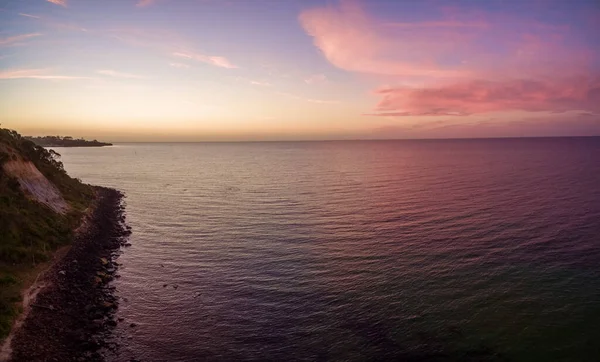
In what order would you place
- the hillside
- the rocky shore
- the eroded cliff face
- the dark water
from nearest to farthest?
the rocky shore
the dark water
the hillside
the eroded cliff face

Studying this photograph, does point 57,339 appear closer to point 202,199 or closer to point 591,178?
point 202,199

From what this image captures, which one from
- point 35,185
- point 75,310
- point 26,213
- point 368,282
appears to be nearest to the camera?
point 75,310

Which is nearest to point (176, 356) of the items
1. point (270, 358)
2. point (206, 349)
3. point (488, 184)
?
point (206, 349)

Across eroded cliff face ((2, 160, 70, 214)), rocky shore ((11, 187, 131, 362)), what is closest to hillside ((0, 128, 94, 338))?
eroded cliff face ((2, 160, 70, 214))

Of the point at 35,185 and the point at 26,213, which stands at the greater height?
the point at 35,185

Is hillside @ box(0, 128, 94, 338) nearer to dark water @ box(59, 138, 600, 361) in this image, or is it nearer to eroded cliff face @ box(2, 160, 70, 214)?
eroded cliff face @ box(2, 160, 70, 214)

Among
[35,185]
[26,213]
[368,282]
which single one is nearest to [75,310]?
[26,213]

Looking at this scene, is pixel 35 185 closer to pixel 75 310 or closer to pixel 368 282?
pixel 75 310
